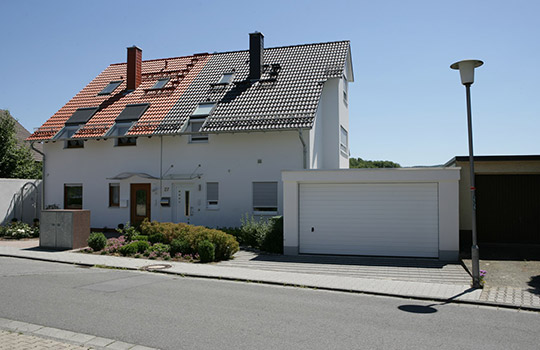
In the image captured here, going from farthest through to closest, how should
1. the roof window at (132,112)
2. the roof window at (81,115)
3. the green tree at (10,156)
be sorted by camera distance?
1. the green tree at (10,156)
2. the roof window at (81,115)
3. the roof window at (132,112)

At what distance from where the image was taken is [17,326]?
6605 millimetres

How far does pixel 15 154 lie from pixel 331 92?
1880 centimetres

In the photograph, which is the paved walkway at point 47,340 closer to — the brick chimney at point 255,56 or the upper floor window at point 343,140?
the brick chimney at point 255,56

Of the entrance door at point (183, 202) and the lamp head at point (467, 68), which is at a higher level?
the lamp head at point (467, 68)

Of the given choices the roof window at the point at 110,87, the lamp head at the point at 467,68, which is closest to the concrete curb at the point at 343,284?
the lamp head at the point at 467,68

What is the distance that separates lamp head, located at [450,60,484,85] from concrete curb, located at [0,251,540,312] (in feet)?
15.0

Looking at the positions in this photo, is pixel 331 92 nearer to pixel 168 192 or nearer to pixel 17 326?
pixel 168 192

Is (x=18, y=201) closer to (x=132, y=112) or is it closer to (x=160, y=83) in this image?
(x=132, y=112)

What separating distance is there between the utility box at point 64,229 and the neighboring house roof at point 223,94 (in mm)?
5332

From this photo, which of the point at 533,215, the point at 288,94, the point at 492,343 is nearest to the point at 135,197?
the point at 288,94

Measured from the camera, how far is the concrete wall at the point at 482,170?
1554cm

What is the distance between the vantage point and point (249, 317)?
7316 millimetres

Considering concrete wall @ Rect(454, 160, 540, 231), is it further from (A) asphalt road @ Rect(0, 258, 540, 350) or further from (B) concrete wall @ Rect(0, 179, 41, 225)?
(B) concrete wall @ Rect(0, 179, 41, 225)

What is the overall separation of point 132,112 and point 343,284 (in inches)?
585
